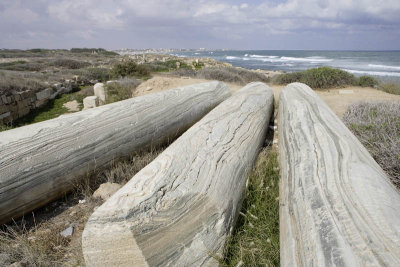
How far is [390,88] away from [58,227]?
381 inches

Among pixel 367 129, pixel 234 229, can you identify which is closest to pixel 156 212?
pixel 234 229

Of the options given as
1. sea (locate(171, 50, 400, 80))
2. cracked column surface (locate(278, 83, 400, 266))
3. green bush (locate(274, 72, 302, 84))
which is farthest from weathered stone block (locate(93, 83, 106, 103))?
sea (locate(171, 50, 400, 80))

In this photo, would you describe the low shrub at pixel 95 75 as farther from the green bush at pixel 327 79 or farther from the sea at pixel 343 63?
the sea at pixel 343 63

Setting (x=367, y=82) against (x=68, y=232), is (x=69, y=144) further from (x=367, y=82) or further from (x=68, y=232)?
(x=367, y=82)

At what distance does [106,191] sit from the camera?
235cm

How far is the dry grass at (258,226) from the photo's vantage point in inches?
Result: 59.6

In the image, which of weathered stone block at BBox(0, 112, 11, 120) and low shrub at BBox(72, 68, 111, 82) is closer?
weathered stone block at BBox(0, 112, 11, 120)

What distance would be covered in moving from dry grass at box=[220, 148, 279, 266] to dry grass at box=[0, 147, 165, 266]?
1050mm

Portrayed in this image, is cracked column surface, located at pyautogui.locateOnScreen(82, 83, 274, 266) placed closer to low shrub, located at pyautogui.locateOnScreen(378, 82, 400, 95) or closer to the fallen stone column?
the fallen stone column

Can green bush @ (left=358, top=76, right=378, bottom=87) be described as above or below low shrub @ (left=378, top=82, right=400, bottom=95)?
above

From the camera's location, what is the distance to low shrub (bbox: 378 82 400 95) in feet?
24.4

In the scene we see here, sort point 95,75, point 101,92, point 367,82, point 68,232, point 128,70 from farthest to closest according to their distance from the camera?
1. point 95,75
2. point 128,70
3. point 367,82
4. point 101,92
5. point 68,232

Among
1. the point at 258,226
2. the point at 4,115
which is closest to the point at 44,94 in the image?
the point at 4,115

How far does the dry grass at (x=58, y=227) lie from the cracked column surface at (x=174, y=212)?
1.80ft
